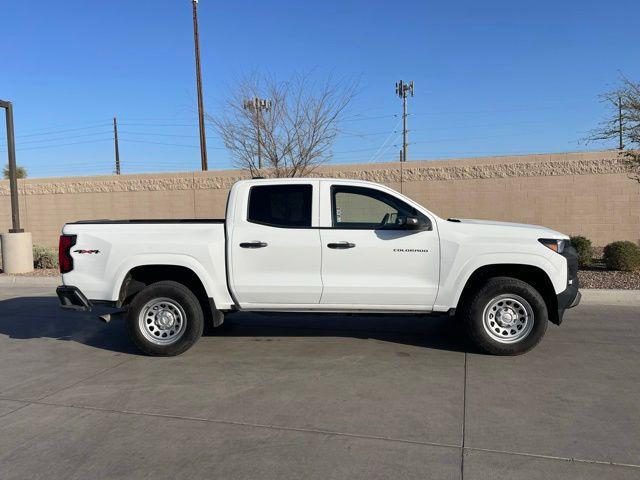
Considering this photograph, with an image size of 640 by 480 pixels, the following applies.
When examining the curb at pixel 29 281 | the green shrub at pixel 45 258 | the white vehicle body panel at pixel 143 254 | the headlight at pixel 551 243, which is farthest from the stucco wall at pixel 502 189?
the white vehicle body panel at pixel 143 254

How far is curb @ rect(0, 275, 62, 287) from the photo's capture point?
12791 millimetres

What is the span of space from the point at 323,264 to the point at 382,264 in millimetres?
660

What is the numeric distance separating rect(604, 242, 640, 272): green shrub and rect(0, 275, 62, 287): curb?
12.7 m

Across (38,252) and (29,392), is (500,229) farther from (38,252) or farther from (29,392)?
(38,252)

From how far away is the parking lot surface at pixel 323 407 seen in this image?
367 centimetres

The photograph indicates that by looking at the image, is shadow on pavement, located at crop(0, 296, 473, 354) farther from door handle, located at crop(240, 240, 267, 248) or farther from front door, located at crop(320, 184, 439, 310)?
door handle, located at crop(240, 240, 267, 248)

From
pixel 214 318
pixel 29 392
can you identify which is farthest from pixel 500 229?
pixel 29 392

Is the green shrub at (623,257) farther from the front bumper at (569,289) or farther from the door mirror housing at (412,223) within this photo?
the door mirror housing at (412,223)

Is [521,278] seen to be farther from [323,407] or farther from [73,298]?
[73,298]

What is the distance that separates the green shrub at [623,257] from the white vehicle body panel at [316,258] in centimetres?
692

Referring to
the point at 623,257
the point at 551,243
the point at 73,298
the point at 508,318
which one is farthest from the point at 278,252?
the point at 623,257

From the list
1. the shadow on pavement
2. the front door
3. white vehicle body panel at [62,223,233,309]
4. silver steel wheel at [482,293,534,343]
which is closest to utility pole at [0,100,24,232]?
the shadow on pavement

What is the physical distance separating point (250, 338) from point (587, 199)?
501 inches

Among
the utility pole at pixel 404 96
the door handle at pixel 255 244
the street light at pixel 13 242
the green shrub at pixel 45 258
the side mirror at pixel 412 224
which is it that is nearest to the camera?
the side mirror at pixel 412 224
